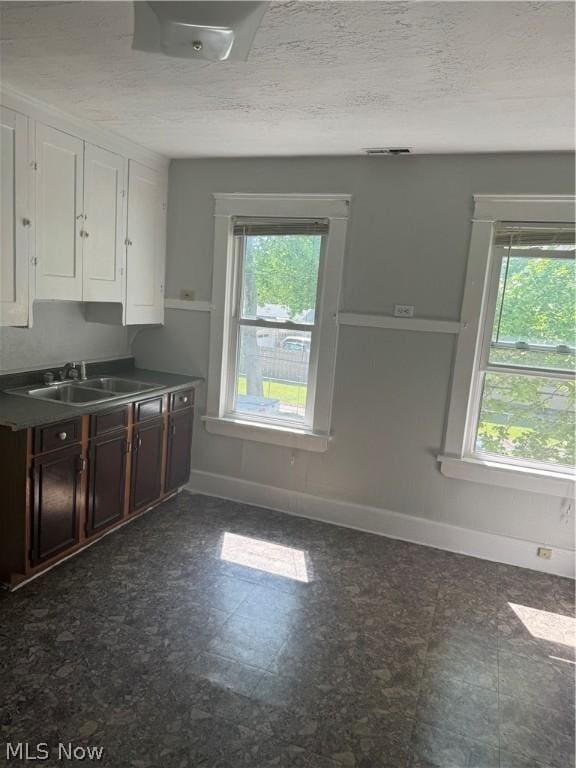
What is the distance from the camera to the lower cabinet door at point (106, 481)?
2955mm

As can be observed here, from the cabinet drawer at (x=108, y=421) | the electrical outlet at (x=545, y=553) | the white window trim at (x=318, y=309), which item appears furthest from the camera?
the white window trim at (x=318, y=309)

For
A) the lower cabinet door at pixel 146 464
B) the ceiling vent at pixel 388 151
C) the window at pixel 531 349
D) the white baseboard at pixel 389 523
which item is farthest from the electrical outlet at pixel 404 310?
the lower cabinet door at pixel 146 464

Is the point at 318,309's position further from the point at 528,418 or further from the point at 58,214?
the point at 58,214

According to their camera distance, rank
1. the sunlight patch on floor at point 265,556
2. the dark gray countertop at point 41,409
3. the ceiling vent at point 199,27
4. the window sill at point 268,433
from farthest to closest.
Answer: the window sill at point 268,433
the sunlight patch on floor at point 265,556
the dark gray countertop at point 41,409
the ceiling vent at point 199,27

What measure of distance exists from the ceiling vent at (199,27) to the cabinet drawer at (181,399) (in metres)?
2.25

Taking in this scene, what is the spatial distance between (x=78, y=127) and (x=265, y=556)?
2.73 metres

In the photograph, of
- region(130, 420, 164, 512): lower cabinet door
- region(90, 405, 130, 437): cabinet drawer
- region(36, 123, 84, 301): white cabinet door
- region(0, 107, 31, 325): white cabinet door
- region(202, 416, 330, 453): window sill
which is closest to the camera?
region(0, 107, 31, 325): white cabinet door

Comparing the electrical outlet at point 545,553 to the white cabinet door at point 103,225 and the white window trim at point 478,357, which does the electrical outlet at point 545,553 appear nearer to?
the white window trim at point 478,357

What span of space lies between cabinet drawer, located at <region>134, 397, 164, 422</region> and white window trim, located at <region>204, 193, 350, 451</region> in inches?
20.7

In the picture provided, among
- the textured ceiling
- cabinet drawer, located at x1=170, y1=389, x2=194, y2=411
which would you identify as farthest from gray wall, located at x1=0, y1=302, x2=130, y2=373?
the textured ceiling

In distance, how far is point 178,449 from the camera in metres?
3.79

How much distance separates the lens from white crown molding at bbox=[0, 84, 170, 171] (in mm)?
2555

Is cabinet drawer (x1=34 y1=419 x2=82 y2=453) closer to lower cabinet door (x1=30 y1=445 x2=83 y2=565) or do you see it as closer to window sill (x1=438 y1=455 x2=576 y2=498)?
lower cabinet door (x1=30 y1=445 x2=83 y2=565)

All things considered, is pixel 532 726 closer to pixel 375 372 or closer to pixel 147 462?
pixel 375 372
